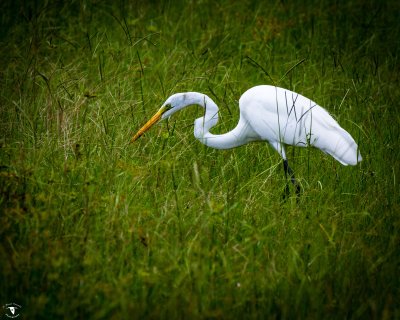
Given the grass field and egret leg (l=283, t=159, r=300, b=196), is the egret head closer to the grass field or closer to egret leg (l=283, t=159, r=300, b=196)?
the grass field

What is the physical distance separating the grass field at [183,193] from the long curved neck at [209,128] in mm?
135

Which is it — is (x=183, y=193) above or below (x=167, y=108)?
below

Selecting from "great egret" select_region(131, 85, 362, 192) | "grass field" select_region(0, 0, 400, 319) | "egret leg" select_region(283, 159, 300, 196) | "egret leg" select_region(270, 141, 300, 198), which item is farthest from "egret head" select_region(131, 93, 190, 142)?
"egret leg" select_region(283, 159, 300, 196)

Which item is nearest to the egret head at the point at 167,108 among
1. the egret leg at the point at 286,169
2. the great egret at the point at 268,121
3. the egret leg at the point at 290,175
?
the great egret at the point at 268,121

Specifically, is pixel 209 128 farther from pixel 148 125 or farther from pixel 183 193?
pixel 183 193

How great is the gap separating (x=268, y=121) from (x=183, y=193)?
1.00m

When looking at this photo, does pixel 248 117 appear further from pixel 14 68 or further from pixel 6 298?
pixel 6 298

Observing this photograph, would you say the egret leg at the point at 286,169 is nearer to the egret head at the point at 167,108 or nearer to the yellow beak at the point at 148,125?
the egret head at the point at 167,108

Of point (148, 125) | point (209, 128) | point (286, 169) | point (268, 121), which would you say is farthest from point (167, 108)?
point (286, 169)

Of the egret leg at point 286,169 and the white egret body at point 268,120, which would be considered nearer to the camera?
the egret leg at point 286,169

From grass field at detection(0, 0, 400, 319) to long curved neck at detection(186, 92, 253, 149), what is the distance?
13 centimetres

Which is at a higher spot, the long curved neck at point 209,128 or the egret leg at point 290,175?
the long curved neck at point 209,128

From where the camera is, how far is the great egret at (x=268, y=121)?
4371 millimetres

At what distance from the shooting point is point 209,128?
14.7 feet
